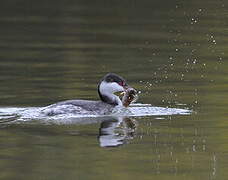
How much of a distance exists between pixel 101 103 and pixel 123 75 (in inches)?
151

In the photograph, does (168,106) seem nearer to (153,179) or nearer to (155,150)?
(155,150)

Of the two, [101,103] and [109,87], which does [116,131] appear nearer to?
[101,103]

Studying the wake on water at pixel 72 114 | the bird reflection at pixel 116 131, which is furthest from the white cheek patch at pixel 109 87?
the bird reflection at pixel 116 131

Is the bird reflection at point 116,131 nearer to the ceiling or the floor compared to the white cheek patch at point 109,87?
nearer to the floor

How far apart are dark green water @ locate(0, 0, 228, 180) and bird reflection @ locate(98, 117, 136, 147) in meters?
0.09

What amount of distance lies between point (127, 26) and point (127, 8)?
4.74m

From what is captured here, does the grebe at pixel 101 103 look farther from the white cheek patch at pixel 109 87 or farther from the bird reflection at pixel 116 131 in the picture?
the bird reflection at pixel 116 131

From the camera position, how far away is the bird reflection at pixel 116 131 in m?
13.8

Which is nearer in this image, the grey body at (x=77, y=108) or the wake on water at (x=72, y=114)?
the wake on water at (x=72, y=114)

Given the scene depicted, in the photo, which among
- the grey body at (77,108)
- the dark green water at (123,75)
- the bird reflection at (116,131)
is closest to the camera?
the dark green water at (123,75)

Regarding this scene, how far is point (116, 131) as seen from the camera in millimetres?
14648

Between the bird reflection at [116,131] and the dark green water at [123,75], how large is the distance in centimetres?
9

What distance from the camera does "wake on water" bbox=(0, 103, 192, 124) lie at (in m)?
15.4

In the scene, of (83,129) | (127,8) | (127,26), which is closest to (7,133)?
(83,129)
